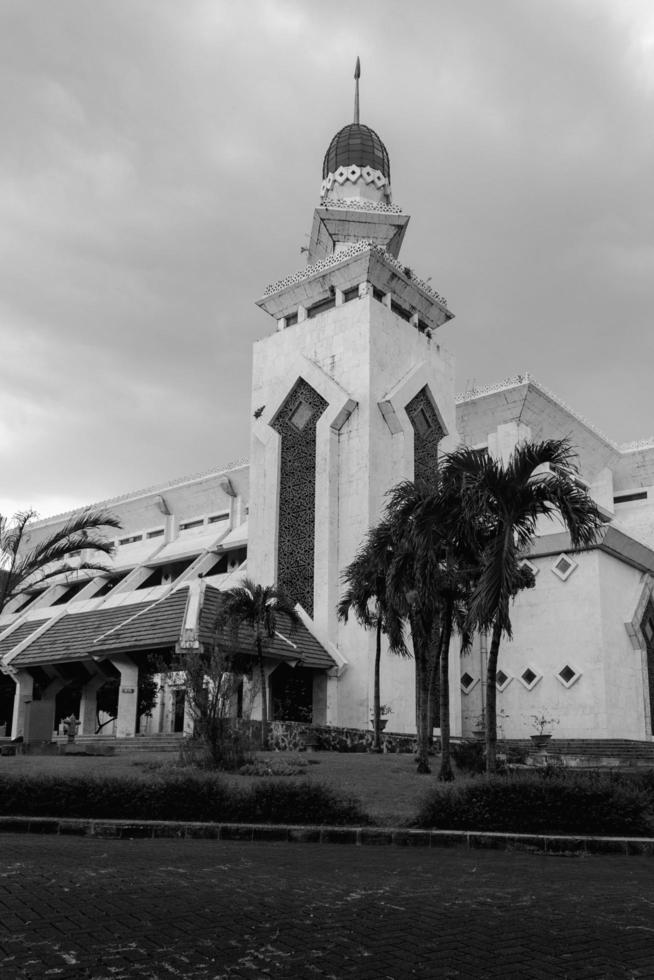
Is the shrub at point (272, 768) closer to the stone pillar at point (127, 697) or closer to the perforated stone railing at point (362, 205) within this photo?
the stone pillar at point (127, 697)

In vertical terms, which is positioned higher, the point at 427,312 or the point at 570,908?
the point at 427,312

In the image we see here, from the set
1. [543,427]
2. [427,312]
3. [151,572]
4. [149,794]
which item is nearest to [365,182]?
[427,312]

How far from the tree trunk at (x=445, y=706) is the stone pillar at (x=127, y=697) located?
13.3m

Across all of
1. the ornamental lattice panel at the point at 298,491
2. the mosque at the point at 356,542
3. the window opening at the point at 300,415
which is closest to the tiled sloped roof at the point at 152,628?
the mosque at the point at 356,542

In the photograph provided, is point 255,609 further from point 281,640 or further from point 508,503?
point 508,503

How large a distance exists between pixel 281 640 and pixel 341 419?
8307 mm

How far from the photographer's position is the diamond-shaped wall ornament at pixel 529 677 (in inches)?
1072

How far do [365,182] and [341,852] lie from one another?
33712mm

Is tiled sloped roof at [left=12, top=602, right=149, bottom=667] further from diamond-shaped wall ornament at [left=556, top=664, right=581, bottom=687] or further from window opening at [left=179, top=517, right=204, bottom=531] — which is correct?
window opening at [left=179, top=517, right=204, bottom=531]

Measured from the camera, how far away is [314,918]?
4.98m

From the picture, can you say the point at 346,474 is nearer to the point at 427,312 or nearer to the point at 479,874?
the point at 427,312

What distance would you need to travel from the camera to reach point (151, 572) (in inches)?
1720

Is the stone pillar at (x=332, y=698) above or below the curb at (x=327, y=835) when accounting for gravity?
above

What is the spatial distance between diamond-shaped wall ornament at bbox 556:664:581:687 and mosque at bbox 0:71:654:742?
0.32 ft
